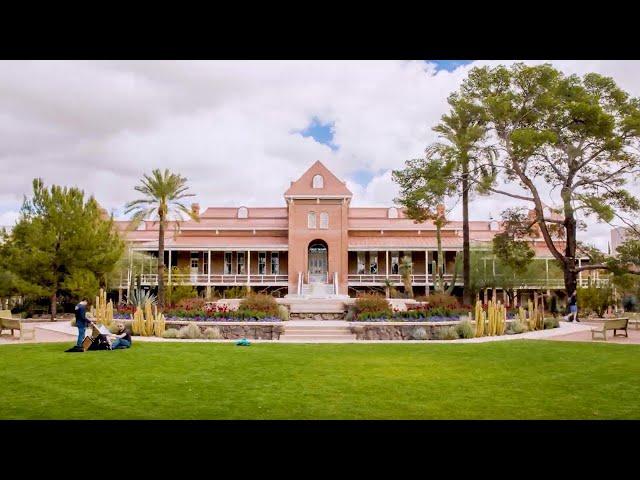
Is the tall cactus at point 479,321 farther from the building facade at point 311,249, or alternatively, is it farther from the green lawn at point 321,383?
the building facade at point 311,249

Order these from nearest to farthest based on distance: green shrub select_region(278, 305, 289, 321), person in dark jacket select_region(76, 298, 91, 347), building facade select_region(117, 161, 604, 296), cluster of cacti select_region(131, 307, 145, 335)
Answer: person in dark jacket select_region(76, 298, 91, 347) < cluster of cacti select_region(131, 307, 145, 335) < green shrub select_region(278, 305, 289, 321) < building facade select_region(117, 161, 604, 296)

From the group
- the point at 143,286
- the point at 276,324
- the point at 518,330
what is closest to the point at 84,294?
the point at 143,286

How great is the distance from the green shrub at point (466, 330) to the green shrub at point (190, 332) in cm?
927

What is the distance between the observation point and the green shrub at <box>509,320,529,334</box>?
21188mm

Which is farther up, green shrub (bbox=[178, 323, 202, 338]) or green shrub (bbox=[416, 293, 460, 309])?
green shrub (bbox=[416, 293, 460, 309])

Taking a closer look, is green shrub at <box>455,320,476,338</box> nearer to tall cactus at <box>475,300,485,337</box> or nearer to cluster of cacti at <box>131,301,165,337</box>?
tall cactus at <box>475,300,485,337</box>

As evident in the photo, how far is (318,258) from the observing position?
43.2 m

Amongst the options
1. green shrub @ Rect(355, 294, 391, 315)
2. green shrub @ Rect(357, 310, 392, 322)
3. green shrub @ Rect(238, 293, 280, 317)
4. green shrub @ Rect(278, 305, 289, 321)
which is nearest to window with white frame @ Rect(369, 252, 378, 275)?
green shrub @ Rect(355, 294, 391, 315)

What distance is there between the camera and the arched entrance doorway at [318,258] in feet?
140

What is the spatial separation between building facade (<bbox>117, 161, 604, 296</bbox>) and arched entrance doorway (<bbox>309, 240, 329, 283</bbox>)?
0.25 ft

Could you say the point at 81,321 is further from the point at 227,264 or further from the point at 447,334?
the point at 227,264
